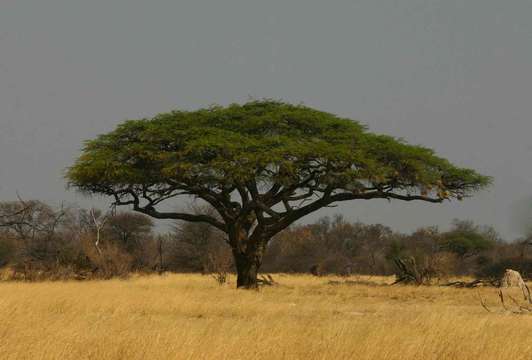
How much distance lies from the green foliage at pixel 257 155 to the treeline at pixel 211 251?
606 centimetres

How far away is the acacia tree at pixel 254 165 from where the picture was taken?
776 inches

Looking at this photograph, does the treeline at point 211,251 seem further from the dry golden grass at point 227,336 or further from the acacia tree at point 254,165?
the dry golden grass at point 227,336

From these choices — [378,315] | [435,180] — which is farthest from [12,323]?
[435,180]

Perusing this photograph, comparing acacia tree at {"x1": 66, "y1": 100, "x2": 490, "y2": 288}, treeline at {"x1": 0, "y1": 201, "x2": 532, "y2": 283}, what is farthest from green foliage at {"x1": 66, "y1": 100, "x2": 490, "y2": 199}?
treeline at {"x1": 0, "y1": 201, "x2": 532, "y2": 283}

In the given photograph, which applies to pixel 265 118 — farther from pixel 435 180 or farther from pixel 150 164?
pixel 435 180

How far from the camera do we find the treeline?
27780mm

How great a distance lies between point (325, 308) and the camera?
14883mm

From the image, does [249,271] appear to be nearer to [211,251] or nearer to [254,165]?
[254,165]

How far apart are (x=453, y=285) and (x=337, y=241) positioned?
89.3ft

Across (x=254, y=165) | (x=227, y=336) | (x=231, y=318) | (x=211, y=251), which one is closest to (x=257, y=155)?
(x=254, y=165)

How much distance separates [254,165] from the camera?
19.0m

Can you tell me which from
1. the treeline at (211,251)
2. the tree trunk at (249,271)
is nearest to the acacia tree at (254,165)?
the tree trunk at (249,271)

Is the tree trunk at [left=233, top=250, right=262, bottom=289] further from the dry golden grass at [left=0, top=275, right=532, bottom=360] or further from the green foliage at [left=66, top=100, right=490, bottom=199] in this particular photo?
the dry golden grass at [left=0, top=275, right=532, bottom=360]

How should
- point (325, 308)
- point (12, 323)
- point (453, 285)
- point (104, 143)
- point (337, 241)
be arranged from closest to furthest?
point (12, 323)
point (325, 308)
point (104, 143)
point (453, 285)
point (337, 241)
